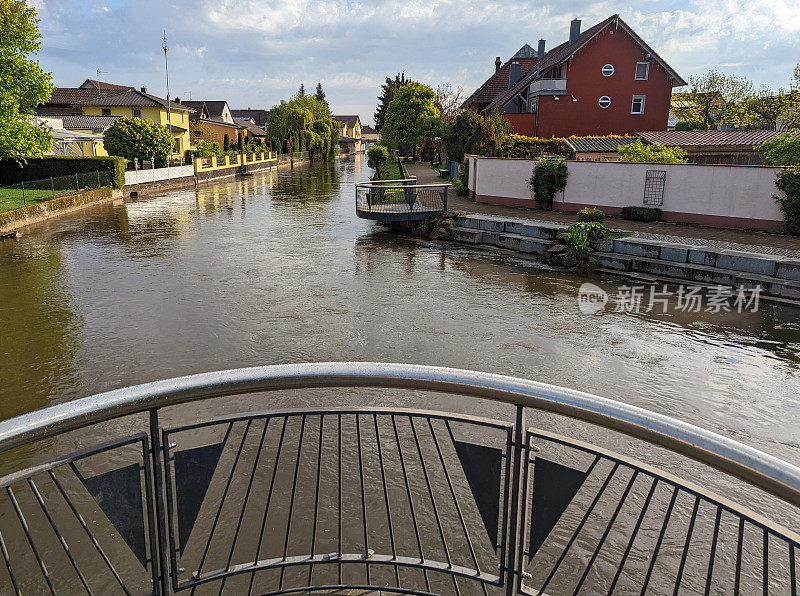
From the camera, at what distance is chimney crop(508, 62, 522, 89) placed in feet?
143

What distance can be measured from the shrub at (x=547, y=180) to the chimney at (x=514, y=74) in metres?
26.5

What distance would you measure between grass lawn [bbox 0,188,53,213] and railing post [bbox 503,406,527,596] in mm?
21498

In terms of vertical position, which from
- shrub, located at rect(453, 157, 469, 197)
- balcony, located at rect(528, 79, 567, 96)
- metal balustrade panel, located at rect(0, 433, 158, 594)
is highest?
balcony, located at rect(528, 79, 567, 96)

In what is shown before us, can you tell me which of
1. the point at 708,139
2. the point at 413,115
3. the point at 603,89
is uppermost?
the point at 603,89

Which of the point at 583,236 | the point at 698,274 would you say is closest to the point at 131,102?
the point at 583,236

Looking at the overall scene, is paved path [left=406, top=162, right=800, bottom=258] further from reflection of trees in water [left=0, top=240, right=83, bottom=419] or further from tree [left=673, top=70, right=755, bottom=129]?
tree [left=673, top=70, right=755, bottom=129]

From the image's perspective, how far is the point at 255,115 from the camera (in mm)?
117312

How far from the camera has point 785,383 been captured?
287 inches

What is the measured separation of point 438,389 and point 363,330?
287 inches

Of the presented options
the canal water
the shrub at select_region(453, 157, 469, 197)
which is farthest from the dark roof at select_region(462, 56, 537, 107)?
the canal water

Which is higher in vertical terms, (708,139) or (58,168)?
(708,139)

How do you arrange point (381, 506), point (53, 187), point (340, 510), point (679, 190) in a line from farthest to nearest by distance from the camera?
point (53, 187) → point (679, 190) → point (381, 506) → point (340, 510)

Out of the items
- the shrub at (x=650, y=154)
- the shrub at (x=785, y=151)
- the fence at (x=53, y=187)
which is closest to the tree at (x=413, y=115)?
the fence at (x=53, y=187)

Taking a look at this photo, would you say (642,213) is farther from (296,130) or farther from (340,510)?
(296,130)
